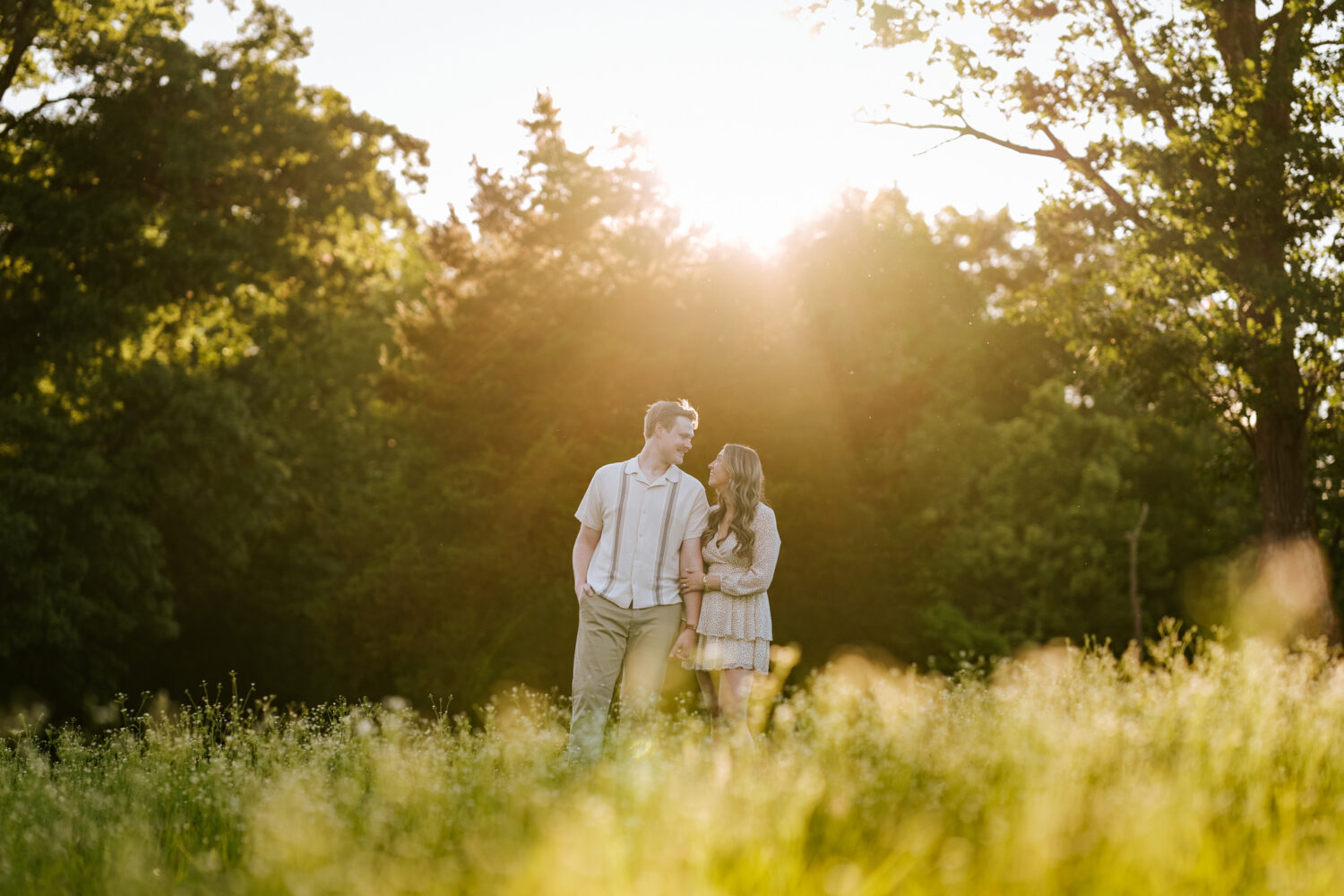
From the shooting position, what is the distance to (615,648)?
628 cm

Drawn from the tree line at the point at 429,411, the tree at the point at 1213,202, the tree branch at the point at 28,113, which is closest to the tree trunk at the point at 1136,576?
the tree line at the point at 429,411

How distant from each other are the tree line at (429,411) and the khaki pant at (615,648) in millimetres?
10627

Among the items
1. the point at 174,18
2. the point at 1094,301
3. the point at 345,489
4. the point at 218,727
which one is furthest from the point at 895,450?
the point at 218,727

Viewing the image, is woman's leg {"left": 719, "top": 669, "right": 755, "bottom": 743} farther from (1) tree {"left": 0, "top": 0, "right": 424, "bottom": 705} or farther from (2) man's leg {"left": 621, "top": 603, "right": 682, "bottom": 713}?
(1) tree {"left": 0, "top": 0, "right": 424, "bottom": 705}

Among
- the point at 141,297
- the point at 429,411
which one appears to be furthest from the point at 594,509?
the point at 429,411

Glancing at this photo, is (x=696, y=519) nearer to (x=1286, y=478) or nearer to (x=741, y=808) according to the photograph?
(x=741, y=808)

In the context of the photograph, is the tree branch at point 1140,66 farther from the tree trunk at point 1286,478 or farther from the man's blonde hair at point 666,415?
the man's blonde hair at point 666,415

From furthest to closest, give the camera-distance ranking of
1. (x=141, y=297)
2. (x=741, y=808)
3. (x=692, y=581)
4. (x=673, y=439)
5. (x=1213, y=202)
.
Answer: (x=141, y=297), (x=1213, y=202), (x=692, y=581), (x=673, y=439), (x=741, y=808)

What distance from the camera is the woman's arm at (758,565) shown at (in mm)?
6297

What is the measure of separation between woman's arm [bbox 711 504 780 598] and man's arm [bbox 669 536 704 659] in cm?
14

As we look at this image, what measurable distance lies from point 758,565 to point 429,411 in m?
24.6

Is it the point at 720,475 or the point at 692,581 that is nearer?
the point at 692,581

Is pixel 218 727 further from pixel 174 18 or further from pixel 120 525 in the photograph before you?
pixel 174 18

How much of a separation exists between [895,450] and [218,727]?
84.0 feet
